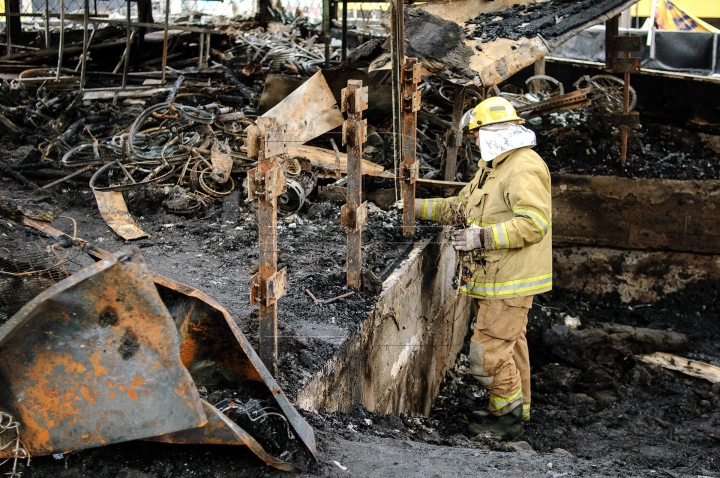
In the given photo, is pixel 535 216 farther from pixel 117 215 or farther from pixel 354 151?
pixel 117 215

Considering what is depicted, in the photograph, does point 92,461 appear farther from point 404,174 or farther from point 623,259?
point 623,259

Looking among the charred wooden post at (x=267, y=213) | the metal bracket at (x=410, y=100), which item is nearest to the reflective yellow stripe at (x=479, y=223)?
the metal bracket at (x=410, y=100)

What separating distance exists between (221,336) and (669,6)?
1519 centimetres

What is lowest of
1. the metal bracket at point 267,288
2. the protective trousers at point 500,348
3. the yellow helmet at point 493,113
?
the protective trousers at point 500,348

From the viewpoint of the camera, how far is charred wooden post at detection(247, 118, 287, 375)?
3537mm

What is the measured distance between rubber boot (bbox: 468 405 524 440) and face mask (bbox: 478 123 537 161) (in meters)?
2.11

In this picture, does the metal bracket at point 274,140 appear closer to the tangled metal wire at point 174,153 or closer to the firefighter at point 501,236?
the firefighter at point 501,236

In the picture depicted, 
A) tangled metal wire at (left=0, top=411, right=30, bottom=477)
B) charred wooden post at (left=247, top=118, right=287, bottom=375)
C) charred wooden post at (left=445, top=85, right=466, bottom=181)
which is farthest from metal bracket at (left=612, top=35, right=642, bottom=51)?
tangled metal wire at (left=0, top=411, right=30, bottom=477)

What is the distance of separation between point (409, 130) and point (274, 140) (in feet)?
8.21

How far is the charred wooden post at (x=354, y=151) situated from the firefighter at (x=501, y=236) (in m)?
0.74

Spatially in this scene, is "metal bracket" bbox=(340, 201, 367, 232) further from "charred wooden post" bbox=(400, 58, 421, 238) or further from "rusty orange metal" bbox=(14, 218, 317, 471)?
"rusty orange metal" bbox=(14, 218, 317, 471)

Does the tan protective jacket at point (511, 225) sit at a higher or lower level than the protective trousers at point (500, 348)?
higher

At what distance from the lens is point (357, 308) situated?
199 inches

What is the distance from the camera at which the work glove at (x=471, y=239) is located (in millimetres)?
5117
